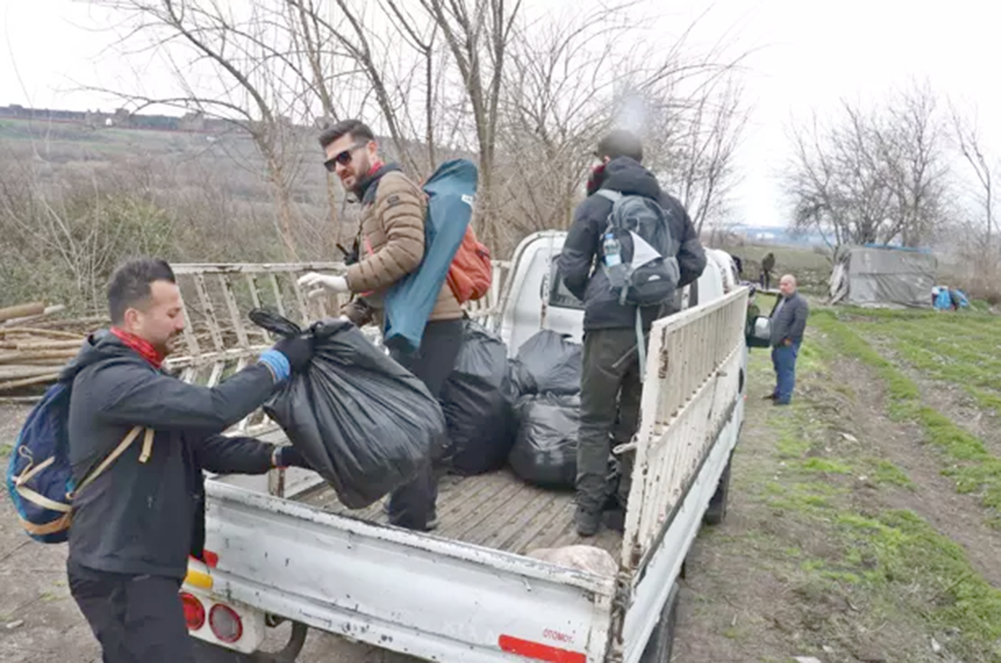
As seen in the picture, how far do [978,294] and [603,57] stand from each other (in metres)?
28.9

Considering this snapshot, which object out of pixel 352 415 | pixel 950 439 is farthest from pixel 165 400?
pixel 950 439

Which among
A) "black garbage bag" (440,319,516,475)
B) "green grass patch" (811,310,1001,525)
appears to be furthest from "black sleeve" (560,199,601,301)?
"green grass patch" (811,310,1001,525)

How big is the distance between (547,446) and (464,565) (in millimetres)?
1670

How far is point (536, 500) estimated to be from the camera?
3.82 m

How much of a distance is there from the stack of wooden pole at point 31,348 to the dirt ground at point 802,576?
414mm

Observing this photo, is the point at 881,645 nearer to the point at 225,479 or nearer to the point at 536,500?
the point at 536,500

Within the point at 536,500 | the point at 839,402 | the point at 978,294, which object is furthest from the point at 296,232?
the point at 978,294

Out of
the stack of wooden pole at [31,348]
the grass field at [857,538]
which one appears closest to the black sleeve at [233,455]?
the grass field at [857,538]

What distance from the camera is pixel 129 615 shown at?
2.18 meters

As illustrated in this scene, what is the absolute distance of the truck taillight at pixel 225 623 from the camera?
2.67 meters

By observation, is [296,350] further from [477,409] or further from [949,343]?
[949,343]

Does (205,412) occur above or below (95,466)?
above

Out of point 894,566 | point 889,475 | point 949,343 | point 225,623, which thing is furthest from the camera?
point 949,343

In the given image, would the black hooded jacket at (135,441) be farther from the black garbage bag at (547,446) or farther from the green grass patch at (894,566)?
the green grass patch at (894,566)
